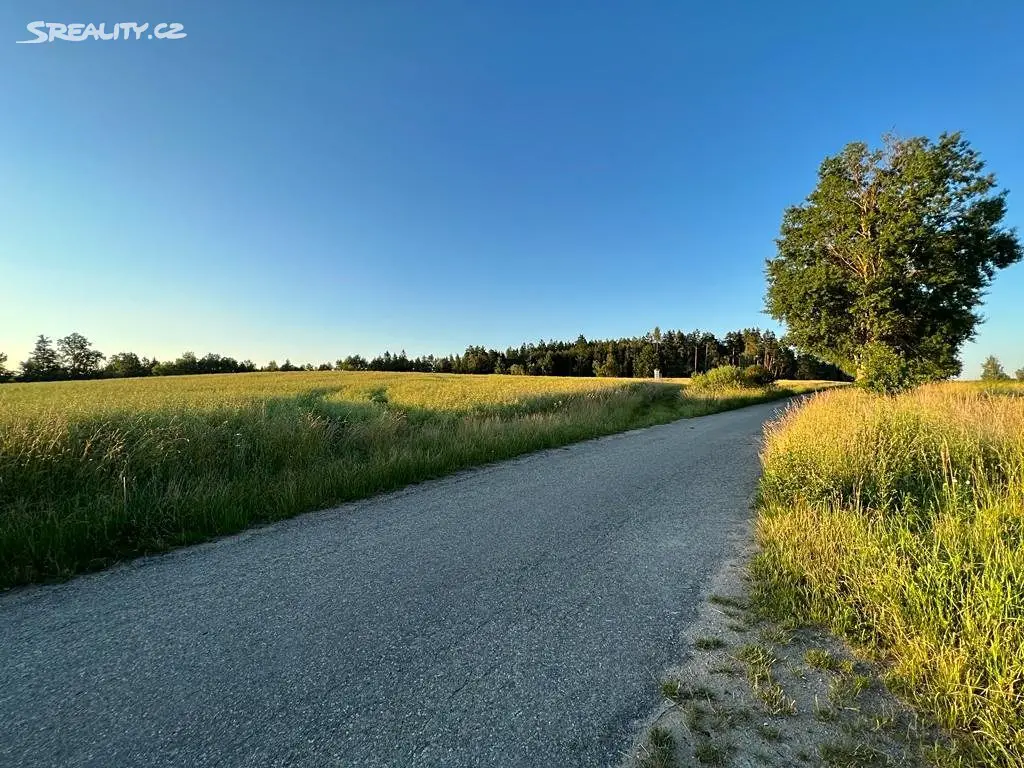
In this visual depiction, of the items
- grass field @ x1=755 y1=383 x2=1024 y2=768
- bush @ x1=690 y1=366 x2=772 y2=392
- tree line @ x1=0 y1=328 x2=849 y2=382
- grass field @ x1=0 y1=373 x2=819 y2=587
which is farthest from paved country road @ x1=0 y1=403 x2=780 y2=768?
tree line @ x1=0 y1=328 x2=849 y2=382

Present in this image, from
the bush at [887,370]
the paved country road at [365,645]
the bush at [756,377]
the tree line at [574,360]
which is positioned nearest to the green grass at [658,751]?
the paved country road at [365,645]

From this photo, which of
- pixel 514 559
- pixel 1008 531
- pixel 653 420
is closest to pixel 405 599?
pixel 514 559

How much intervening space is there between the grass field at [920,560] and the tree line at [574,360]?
71105 millimetres

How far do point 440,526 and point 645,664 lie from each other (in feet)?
9.34

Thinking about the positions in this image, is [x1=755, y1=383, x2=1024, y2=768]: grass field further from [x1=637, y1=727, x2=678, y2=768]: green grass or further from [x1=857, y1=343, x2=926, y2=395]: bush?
[x1=857, y1=343, x2=926, y2=395]: bush

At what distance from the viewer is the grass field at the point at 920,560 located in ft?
6.95

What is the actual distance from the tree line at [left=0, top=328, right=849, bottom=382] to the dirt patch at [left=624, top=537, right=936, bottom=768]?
242 feet

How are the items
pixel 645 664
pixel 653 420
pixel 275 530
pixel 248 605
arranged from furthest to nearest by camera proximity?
pixel 653 420, pixel 275 530, pixel 248 605, pixel 645 664

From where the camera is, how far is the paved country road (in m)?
2.02

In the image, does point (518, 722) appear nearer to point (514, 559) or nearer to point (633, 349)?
point (514, 559)

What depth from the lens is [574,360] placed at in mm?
93125

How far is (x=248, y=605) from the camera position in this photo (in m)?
3.20

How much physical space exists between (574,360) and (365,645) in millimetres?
91897

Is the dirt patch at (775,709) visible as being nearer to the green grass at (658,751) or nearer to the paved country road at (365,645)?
the green grass at (658,751)
